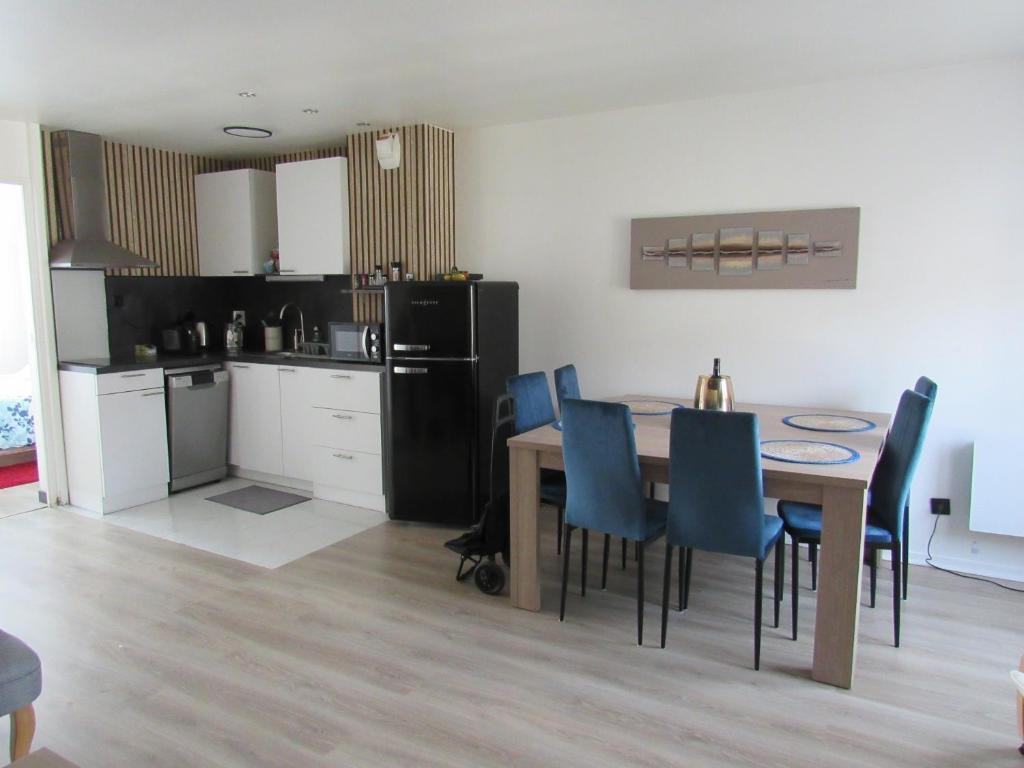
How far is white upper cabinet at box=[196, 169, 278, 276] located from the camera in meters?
5.35

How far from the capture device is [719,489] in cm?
266

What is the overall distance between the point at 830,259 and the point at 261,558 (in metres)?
3.37

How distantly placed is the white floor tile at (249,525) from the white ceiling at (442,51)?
243 centimetres

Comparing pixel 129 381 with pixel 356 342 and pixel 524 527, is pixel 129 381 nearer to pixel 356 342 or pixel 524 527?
pixel 356 342

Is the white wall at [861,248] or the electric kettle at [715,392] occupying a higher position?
the white wall at [861,248]

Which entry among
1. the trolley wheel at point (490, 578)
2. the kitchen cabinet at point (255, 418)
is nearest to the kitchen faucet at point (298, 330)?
the kitchen cabinet at point (255, 418)

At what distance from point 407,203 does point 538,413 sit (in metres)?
1.77

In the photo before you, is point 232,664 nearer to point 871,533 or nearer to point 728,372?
point 871,533

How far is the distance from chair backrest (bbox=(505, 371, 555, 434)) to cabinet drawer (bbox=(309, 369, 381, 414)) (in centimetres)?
115

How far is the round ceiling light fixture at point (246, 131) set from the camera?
4.60 metres

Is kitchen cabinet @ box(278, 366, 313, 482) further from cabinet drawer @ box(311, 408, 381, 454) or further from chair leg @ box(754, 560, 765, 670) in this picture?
chair leg @ box(754, 560, 765, 670)

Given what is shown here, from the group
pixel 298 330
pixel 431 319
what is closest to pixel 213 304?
pixel 298 330

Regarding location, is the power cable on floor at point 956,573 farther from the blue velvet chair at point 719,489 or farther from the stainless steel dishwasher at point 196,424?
the stainless steel dishwasher at point 196,424

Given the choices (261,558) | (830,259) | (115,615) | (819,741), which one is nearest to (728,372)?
(830,259)
